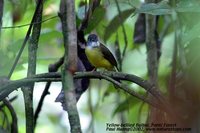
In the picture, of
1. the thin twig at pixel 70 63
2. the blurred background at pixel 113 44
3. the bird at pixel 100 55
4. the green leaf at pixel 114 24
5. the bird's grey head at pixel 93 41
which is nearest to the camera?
the thin twig at pixel 70 63

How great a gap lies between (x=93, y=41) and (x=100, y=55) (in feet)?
0.34

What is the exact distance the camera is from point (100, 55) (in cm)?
320

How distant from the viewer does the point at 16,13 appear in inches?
107

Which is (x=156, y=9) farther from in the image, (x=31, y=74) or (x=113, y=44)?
(x=113, y=44)

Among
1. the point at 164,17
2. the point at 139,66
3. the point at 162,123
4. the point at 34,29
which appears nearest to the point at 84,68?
the point at 34,29

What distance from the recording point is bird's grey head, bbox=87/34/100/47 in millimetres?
2957

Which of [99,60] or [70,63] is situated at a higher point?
[99,60]

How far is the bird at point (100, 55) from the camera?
308 cm

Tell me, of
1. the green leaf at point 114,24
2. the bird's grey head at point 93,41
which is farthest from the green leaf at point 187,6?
the bird's grey head at point 93,41

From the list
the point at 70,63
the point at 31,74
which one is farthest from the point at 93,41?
the point at 70,63

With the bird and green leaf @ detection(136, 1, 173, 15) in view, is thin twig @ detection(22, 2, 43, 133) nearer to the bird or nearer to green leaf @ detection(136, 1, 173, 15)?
green leaf @ detection(136, 1, 173, 15)

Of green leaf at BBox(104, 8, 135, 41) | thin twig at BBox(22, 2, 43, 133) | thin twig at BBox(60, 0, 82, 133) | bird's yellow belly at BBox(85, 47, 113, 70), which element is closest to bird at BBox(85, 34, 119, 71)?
bird's yellow belly at BBox(85, 47, 113, 70)

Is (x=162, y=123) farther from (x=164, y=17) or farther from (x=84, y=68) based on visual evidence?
(x=164, y=17)

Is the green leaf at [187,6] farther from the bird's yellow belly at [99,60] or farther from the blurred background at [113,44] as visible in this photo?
the bird's yellow belly at [99,60]
